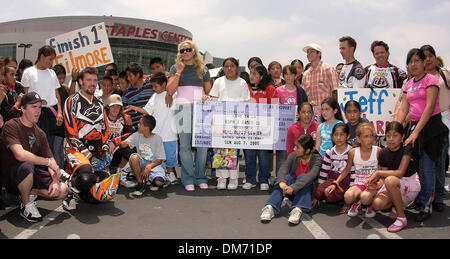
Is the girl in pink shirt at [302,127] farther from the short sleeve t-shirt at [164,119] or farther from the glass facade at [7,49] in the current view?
the glass facade at [7,49]

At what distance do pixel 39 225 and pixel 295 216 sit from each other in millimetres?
2927

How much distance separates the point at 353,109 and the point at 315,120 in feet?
3.49

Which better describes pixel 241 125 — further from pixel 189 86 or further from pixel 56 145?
pixel 56 145

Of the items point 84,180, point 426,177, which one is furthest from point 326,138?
point 84,180

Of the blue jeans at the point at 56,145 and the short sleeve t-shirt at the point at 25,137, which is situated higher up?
the short sleeve t-shirt at the point at 25,137

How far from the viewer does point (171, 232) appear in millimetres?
3824

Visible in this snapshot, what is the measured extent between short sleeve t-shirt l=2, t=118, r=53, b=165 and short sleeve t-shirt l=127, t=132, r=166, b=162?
1.58m

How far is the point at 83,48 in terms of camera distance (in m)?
8.30

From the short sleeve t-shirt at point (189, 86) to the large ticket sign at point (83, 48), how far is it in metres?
3.09

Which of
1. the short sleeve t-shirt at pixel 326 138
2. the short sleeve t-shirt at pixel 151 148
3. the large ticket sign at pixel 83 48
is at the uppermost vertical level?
the large ticket sign at pixel 83 48

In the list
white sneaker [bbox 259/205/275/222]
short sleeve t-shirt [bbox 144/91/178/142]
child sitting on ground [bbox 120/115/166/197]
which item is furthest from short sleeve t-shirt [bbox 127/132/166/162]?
white sneaker [bbox 259/205/275/222]

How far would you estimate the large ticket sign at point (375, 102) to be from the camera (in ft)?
19.3

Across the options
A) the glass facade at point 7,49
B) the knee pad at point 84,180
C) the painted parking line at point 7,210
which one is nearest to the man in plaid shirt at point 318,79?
the knee pad at point 84,180
